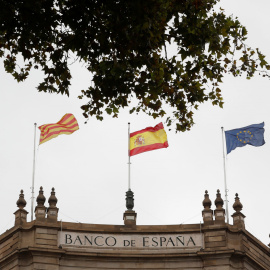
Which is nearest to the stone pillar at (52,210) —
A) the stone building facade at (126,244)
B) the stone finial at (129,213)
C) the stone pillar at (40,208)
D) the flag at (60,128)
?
the stone building facade at (126,244)

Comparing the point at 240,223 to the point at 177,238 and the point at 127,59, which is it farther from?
the point at 127,59

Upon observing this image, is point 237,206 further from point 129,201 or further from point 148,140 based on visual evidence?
point 148,140

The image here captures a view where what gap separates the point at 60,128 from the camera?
51.3 m

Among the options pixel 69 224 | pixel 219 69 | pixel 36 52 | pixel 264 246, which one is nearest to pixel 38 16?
pixel 36 52

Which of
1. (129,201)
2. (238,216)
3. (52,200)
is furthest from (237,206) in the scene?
(52,200)

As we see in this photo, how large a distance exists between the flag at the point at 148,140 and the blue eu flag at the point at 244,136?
4101 mm

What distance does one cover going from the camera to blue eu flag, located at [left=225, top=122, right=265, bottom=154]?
172 ft

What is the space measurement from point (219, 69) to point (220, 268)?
89.8 ft

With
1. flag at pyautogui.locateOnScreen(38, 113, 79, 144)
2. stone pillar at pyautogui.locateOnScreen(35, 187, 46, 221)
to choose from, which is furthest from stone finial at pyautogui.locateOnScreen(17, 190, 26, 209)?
flag at pyautogui.locateOnScreen(38, 113, 79, 144)

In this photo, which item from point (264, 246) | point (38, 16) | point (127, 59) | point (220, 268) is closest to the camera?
point (38, 16)

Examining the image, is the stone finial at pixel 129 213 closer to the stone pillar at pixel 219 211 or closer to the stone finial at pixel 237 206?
the stone pillar at pixel 219 211

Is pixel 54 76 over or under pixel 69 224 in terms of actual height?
under

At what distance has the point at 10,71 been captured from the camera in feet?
70.7

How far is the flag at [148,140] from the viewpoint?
168 ft
